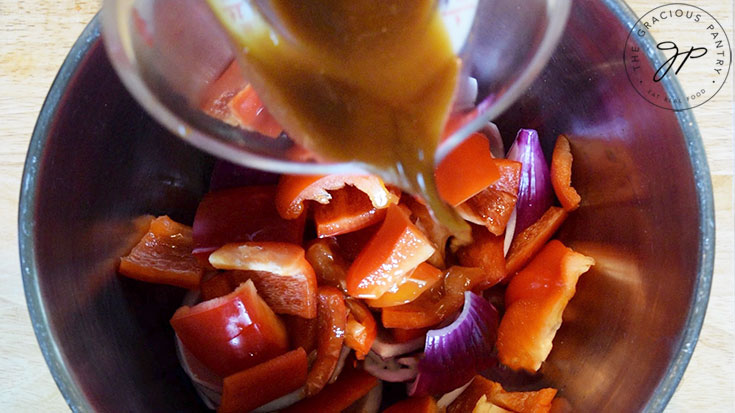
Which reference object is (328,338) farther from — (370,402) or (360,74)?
(360,74)

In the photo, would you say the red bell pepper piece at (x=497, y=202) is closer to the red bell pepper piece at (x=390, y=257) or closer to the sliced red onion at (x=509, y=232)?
the sliced red onion at (x=509, y=232)

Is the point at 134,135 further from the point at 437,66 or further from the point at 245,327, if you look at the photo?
the point at 437,66

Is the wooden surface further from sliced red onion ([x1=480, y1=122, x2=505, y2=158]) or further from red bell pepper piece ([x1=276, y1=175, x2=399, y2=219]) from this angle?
red bell pepper piece ([x1=276, y1=175, x2=399, y2=219])

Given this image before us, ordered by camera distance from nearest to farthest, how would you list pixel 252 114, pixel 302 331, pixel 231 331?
pixel 252 114 → pixel 231 331 → pixel 302 331

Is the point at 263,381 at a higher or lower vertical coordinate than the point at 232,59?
lower

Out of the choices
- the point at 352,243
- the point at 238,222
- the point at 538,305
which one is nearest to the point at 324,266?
the point at 352,243

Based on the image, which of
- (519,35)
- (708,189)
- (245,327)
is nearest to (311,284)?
(245,327)

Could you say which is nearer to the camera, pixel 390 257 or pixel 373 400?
pixel 390 257

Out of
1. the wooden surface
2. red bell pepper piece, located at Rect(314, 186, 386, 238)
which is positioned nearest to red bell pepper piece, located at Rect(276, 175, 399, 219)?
red bell pepper piece, located at Rect(314, 186, 386, 238)
